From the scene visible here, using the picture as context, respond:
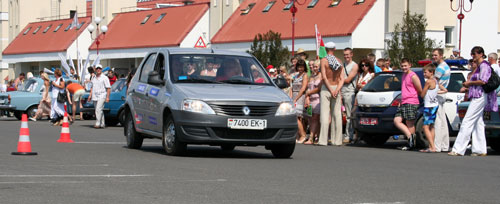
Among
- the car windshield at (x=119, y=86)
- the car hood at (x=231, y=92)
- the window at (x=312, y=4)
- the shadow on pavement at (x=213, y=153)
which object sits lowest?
the shadow on pavement at (x=213, y=153)

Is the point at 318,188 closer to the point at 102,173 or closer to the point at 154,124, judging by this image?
the point at 102,173

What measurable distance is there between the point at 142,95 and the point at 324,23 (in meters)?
43.7

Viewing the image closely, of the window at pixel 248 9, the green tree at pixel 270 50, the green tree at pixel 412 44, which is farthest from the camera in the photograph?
the window at pixel 248 9

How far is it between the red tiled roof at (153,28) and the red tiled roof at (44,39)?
3.72 meters

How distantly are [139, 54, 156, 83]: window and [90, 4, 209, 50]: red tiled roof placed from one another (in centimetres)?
5429

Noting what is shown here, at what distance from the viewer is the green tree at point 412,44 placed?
4684 cm

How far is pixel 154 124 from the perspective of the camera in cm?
1518

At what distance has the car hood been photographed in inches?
549

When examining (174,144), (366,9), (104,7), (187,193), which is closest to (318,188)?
(187,193)

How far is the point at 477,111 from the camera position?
16.3 metres

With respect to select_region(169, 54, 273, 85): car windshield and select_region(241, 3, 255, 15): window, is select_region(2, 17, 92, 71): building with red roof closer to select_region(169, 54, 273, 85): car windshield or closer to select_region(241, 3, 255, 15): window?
select_region(241, 3, 255, 15): window

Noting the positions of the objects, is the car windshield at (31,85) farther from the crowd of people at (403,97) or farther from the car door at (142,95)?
the car door at (142,95)

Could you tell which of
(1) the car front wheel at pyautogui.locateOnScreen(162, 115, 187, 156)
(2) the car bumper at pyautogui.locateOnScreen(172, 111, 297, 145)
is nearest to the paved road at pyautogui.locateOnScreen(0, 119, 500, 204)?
(1) the car front wheel at pyautogui.locateOnScreen(162, 115, 187, 156)

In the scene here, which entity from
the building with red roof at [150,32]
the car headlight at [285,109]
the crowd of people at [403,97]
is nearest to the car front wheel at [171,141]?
the car headlight at [285,109]
